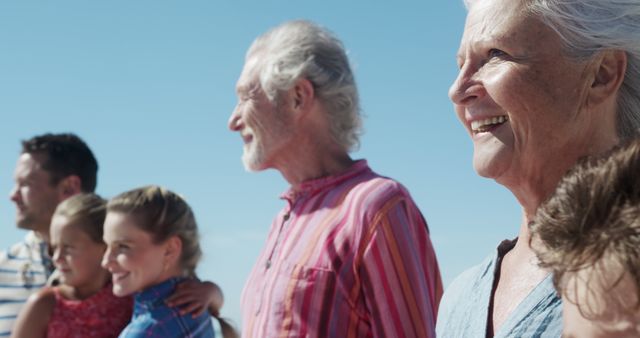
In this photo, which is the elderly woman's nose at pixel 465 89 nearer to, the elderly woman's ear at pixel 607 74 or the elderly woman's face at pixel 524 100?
the elderly woman's face at pixel 524 100

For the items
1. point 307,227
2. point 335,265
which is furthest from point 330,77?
point 335,265

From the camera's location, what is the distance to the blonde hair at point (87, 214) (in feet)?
13.5

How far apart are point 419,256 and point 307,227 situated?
358mm

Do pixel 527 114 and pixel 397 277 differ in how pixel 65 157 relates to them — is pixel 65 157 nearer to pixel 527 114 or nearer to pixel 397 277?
pixel 397 277

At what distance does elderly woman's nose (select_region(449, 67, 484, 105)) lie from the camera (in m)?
1.74

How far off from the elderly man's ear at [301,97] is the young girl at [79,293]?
903 mm

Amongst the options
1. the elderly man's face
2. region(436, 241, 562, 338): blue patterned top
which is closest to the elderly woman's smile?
region(436, 241, 562, 338): blue patterned top

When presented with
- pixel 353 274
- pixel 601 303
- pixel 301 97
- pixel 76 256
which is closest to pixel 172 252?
pixel 76 256

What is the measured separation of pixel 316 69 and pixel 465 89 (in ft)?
5.31

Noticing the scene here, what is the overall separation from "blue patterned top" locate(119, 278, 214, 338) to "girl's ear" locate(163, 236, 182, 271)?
0.08m

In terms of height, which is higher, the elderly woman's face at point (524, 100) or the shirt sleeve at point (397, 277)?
the elderly woman's face at point (524, 100)

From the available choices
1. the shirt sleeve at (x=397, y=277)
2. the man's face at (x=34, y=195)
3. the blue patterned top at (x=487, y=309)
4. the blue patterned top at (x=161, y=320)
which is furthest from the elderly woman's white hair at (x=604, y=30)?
the man's face at (x=34, y=195)

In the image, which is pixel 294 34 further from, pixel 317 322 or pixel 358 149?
pixel 317 322

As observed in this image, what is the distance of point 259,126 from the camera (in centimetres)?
323
